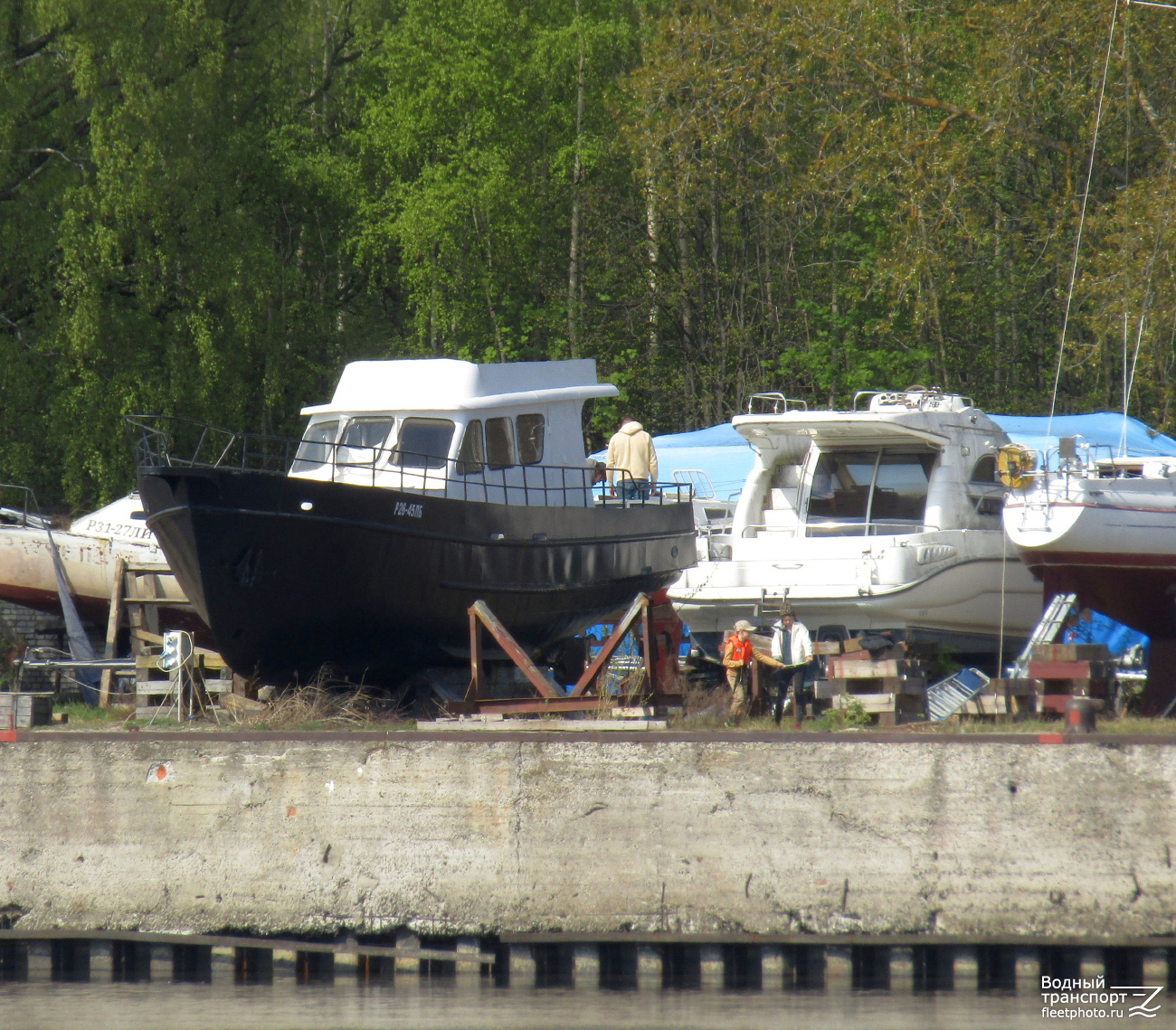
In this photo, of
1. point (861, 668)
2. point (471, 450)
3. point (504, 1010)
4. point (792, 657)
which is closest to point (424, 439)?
point (471, 450)

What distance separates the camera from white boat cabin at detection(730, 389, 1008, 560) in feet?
46.8

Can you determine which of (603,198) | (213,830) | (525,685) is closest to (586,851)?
(213,830)

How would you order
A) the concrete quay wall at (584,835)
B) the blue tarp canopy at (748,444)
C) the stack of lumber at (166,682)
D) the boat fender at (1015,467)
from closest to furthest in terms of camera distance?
the concrete quay wall at (584,835), the stack of lumber at (166,682), the boat fender at (1015,467), the blue tarp canopy at (748,444)

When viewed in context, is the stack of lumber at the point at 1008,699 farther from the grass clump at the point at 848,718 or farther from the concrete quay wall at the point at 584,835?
the concrete quay wall at the point at 584,835

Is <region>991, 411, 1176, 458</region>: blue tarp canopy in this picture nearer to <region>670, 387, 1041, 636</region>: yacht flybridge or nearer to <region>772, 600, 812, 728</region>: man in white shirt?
<region>670, 387, 1041, 636</region>: yacht flybridge

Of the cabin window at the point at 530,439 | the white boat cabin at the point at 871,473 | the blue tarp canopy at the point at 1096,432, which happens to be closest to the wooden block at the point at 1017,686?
the white boat cabin at the point at 871,473

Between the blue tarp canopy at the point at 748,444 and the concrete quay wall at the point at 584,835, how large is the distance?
32.5 ft

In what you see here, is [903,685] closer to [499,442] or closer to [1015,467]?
[1015,467]

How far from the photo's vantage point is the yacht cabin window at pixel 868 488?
1456cm

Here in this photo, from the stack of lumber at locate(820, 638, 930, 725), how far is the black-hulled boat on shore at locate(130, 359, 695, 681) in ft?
10.4

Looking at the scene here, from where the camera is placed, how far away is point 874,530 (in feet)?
47.2

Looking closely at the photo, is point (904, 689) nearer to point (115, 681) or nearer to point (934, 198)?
point (115, 681)

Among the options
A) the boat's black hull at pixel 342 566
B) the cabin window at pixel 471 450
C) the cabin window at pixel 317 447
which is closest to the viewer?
the boat's black hull at pixel 342 566

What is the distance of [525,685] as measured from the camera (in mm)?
13070
